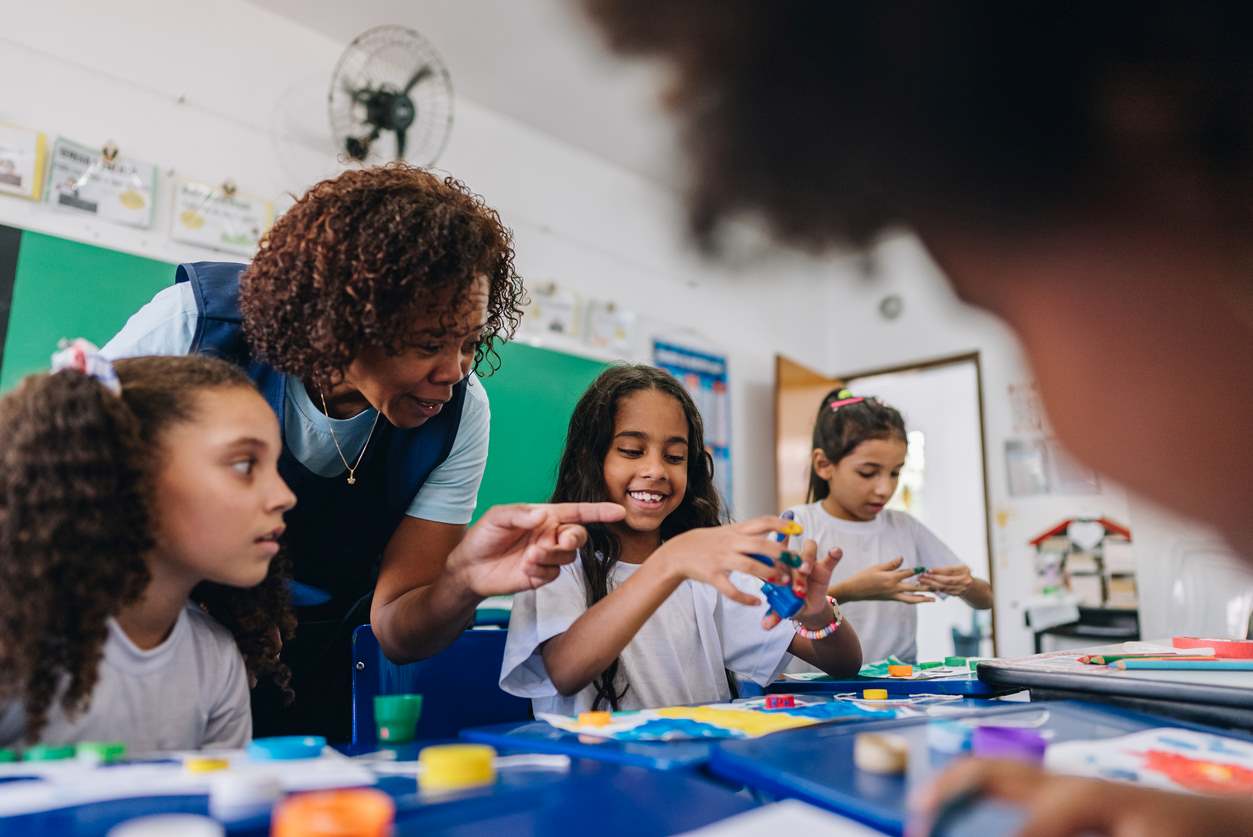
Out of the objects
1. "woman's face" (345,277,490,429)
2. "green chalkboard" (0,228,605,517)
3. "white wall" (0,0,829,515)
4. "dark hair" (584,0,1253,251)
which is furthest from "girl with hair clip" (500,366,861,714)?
"green chalkboard" (0,228,605,517)

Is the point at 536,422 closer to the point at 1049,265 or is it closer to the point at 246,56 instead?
the point at 246,56

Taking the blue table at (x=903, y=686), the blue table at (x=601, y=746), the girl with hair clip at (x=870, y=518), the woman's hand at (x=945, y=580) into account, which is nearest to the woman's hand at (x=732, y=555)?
the blue table at (x=601, y=746)

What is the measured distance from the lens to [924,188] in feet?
3.44

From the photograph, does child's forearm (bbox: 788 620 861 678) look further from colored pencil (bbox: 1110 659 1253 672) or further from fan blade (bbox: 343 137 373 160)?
fan blade (bbox: 343 137 373 160)

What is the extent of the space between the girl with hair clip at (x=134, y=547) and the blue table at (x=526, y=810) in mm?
241

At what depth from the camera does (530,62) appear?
2547 millimetres

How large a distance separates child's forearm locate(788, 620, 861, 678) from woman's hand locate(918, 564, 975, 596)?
0.32 m

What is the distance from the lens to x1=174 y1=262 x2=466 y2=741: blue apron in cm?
90

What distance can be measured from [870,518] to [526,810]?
→ 1.63 m

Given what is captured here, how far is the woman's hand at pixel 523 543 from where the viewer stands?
82 cm

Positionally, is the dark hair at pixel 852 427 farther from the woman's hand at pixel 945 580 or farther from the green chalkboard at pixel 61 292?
the green chalkboard at pixel 61 292

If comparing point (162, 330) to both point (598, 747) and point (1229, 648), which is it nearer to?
point (598, 747)

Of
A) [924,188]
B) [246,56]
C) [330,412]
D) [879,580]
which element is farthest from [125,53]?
[879,580]

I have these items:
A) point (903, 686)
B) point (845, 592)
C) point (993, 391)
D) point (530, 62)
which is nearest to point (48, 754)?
point (903, 686)
